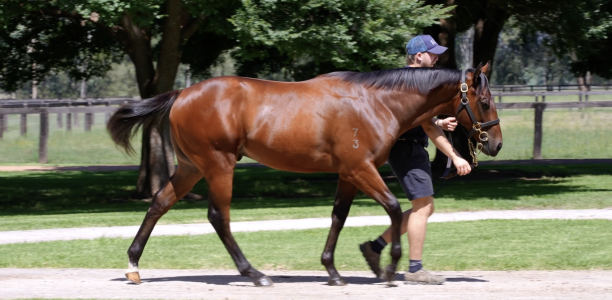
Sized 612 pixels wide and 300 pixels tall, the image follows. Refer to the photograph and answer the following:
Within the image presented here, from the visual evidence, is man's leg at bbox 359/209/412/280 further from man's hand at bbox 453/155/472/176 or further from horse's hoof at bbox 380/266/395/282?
man's hand at bbox 453/155/472/176

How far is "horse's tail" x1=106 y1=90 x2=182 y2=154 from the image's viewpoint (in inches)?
282

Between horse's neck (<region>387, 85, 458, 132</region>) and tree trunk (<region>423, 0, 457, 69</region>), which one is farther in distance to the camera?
tree trunk (<region>423, 0, 457, 69</region>)

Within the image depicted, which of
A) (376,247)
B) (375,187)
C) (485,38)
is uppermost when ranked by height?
(485,38)

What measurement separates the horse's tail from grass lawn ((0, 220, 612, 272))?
147cm

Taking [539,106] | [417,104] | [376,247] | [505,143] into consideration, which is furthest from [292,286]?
[505,143]

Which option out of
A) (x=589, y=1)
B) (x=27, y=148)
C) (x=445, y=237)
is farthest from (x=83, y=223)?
(x=27, y=148)

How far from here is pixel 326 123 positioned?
6.50 metres

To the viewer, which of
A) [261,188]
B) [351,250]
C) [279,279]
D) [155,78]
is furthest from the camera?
[261,188]

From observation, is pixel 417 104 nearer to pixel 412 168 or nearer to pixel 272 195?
pixel 412 168

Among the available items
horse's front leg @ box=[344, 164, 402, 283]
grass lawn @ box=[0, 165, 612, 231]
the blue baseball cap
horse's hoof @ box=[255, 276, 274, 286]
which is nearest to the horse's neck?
the blue baseball cap

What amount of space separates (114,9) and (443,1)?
685 centimetres

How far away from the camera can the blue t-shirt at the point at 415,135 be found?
6.77m

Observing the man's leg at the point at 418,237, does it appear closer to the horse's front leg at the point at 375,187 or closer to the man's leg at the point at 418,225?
the man's leg at the point at 418,225

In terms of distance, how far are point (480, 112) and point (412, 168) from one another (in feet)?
2.36
